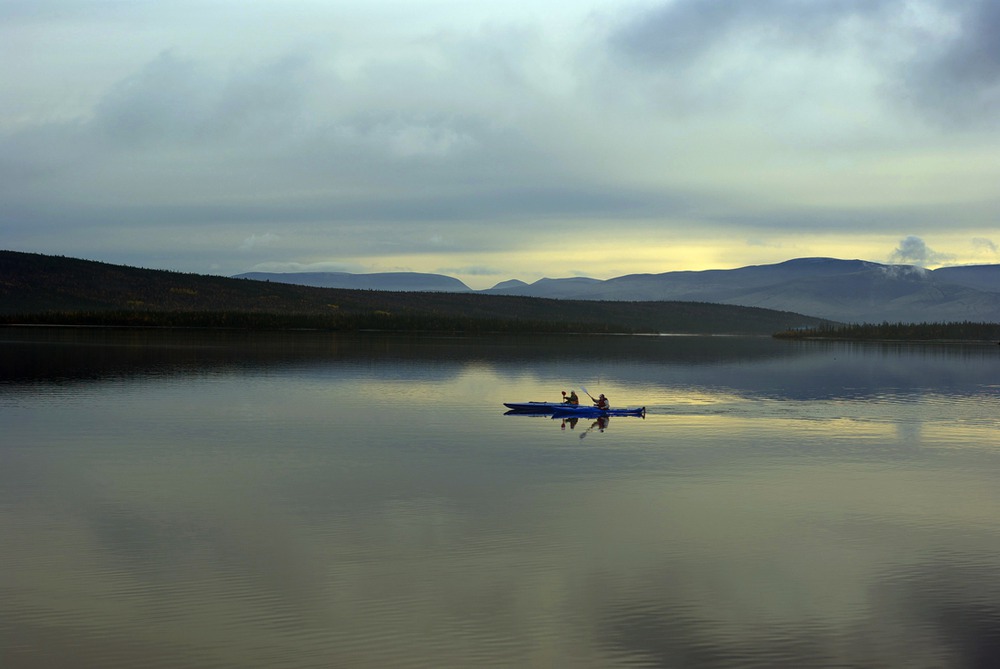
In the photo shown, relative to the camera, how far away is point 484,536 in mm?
23516

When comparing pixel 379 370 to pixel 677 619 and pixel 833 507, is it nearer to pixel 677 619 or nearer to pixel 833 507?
pixel 833 507

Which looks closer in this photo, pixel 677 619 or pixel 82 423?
pixel 677 619

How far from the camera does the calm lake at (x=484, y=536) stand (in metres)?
16.8

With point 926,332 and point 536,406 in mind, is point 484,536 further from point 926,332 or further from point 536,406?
point 926,332

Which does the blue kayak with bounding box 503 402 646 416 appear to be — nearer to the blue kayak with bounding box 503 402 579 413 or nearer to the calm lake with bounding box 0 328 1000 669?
the blue kayak with bounding box 503 402 579 413

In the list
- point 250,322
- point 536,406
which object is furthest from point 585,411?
point 250,322

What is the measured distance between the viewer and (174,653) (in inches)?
626

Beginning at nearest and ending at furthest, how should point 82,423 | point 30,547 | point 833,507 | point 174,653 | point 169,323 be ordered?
1. point 174,653
2. point 30,547
3. point 833,507
4. point 82,423
5. point 169,323

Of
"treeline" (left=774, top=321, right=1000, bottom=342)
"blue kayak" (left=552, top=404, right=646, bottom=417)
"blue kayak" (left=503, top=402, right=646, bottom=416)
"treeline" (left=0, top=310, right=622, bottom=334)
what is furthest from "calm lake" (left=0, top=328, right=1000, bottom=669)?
"treeline" (left=774, top=321, right=1000, bottom=342)

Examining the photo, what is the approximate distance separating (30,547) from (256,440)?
55.9 feet

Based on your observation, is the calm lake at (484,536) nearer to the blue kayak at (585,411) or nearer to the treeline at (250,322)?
the blue kayak at (585,411)

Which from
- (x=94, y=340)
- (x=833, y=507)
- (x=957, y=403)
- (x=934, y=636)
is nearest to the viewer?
(x=934, y=636)

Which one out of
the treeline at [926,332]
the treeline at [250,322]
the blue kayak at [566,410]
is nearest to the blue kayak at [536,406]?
the blue kayak at [566,410]

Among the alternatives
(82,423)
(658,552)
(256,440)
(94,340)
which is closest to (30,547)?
(658,552)
